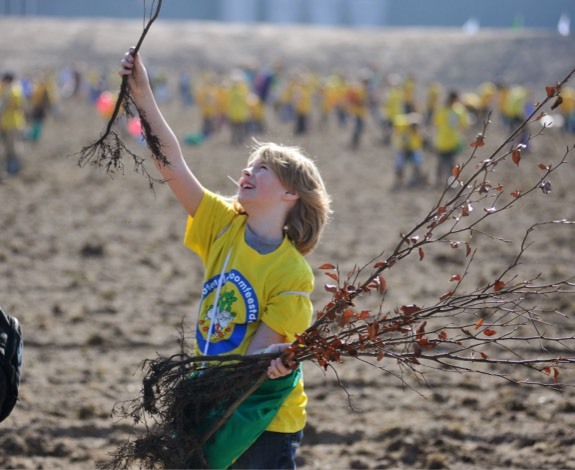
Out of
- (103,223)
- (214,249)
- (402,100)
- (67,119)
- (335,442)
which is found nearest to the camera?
(214,249)

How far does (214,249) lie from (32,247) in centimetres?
757

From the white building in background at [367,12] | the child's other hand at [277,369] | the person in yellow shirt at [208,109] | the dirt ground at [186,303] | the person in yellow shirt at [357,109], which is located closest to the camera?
the child's other hand at [277,369]

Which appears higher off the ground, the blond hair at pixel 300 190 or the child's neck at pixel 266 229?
the blond hair at pixel 300 190

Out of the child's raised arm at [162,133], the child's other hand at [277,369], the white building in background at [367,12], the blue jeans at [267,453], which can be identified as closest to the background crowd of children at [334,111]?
the child's raised arm at [162,133]

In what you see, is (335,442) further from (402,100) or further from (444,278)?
(402,100)

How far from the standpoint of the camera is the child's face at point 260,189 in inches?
142

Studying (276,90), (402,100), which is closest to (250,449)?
(402,100)

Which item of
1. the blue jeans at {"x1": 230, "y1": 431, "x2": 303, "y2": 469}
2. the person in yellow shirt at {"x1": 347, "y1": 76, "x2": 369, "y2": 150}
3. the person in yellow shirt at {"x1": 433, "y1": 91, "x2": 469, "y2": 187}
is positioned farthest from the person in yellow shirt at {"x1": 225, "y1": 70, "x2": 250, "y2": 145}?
the blue jeans at {"x1": 230, "y1": 431, "x2": 303, "y2": 469}

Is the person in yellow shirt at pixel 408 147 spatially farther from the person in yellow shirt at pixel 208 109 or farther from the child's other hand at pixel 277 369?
the child's other hand at pixel 277 369

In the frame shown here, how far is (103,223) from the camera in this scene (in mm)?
12625

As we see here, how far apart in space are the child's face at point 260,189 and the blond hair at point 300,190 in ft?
0.08

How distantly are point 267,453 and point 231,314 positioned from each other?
0.52m

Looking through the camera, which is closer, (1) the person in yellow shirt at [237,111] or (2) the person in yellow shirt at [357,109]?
(2) the person in yellow shirt at [357,109]

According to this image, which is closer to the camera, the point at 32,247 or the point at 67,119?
the point at 32,247
